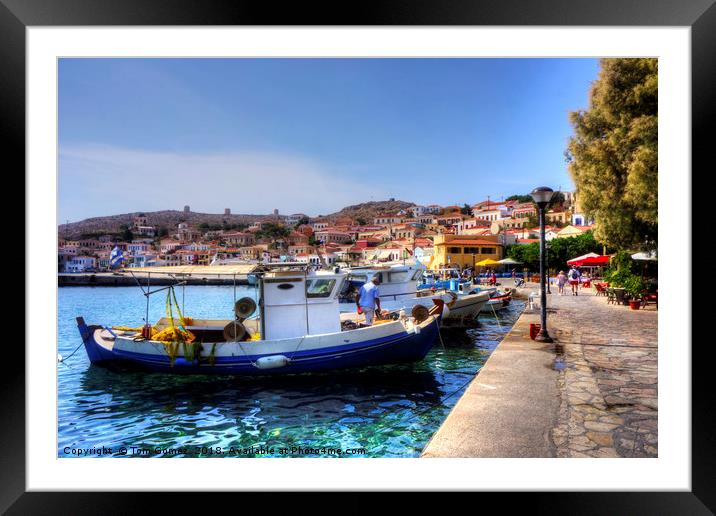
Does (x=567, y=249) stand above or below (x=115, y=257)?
above

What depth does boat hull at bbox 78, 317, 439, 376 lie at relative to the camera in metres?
6.62

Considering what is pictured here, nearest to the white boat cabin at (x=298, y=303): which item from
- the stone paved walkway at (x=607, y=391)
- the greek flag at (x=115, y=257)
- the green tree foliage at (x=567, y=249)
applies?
the greek flag at (x=115, y=257)

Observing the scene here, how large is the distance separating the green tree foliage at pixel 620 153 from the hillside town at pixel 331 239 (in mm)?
1478

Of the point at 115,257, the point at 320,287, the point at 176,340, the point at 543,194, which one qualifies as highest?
the point at 543,194

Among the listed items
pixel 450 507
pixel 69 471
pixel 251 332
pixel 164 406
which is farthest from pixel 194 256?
pixel 450 507

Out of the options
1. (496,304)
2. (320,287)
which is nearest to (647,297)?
(496,304)

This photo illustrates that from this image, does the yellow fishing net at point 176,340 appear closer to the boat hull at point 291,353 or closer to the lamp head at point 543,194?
the boat hull at point 291,353

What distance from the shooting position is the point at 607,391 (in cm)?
396

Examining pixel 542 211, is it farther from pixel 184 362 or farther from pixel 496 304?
pixel 496 304

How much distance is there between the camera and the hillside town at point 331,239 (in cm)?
1004

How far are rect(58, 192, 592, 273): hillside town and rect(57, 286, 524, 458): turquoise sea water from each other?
2029 mm

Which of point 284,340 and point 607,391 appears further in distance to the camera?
point 284,340
